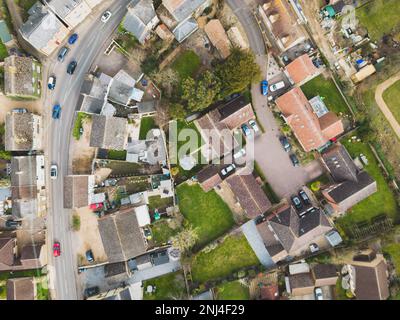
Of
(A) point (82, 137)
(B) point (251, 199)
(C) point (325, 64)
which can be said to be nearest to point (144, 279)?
(B) point (251, 199)

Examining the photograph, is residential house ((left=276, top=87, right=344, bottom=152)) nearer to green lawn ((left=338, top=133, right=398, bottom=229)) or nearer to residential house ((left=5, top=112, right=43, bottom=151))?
green lawn ((left=338, top=133, right=398, bottom=229))

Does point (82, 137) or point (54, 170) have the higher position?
point (82, 137)

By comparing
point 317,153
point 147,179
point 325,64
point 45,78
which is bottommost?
point 317,153

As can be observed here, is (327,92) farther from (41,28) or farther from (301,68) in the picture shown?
(41,28)

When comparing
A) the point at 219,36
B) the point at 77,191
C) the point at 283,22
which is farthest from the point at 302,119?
the point at 77,191

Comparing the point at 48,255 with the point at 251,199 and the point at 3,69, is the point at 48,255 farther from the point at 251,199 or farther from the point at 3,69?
the point at 251,199

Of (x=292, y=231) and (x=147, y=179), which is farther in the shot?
(x=147, y=179)

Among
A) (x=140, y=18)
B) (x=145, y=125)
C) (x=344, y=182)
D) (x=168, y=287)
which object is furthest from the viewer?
(x=168, y=287)

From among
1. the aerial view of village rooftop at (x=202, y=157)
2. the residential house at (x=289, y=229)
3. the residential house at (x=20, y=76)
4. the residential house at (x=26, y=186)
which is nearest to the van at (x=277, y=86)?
the aerial view of village rooftop at (x=202, y=157)
